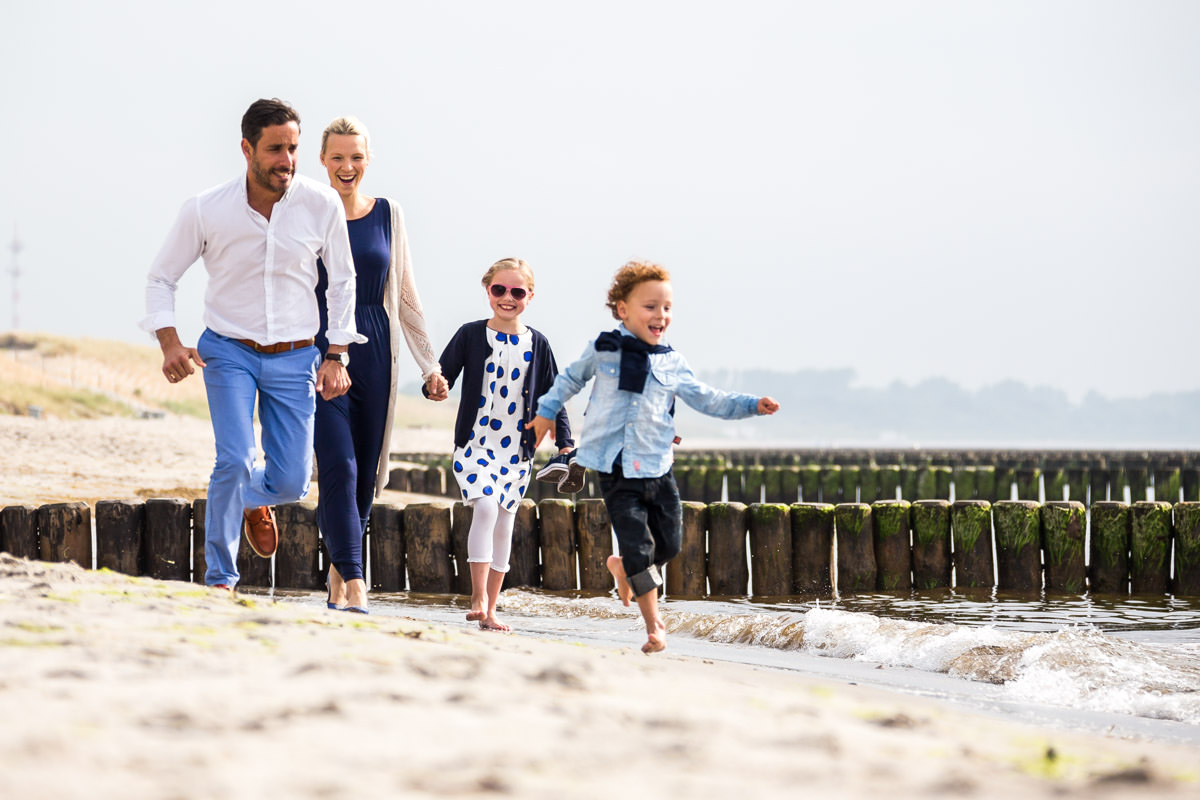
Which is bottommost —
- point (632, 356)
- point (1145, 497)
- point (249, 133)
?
point (1145, 497)

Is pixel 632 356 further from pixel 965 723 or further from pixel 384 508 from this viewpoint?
pixel 384 508

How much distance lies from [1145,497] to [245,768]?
2300 centimetres

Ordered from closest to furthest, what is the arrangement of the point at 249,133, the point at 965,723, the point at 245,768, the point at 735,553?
the point at 245,768
the point at 965,723
the point at 249,133
the point at 735,553

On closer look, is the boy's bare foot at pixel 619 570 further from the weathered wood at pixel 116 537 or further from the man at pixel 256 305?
the weathered wood at pixel 116 537

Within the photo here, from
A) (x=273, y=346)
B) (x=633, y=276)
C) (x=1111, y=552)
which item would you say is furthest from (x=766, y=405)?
(x=1111, y=552)

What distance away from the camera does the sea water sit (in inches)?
192

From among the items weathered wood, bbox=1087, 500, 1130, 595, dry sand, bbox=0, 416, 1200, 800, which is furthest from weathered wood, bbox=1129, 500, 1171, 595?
dry sand, bbox=0, 416, 1200, 800

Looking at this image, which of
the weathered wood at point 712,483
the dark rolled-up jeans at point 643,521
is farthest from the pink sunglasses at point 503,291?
the weathered wood at point 712,483

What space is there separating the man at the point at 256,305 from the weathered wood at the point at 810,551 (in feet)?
14.0

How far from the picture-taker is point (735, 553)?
26.7ft

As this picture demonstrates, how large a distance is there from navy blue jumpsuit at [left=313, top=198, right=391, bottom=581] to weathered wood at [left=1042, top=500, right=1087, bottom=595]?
17.7ft

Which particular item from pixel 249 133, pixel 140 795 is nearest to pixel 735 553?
pixel 249 133

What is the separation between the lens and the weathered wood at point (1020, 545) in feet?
27.8

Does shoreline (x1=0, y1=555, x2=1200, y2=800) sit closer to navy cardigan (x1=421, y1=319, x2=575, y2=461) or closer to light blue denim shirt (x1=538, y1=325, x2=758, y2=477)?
light blue denim shirt (x1=538, y1=325, x2=758, y2=477)
